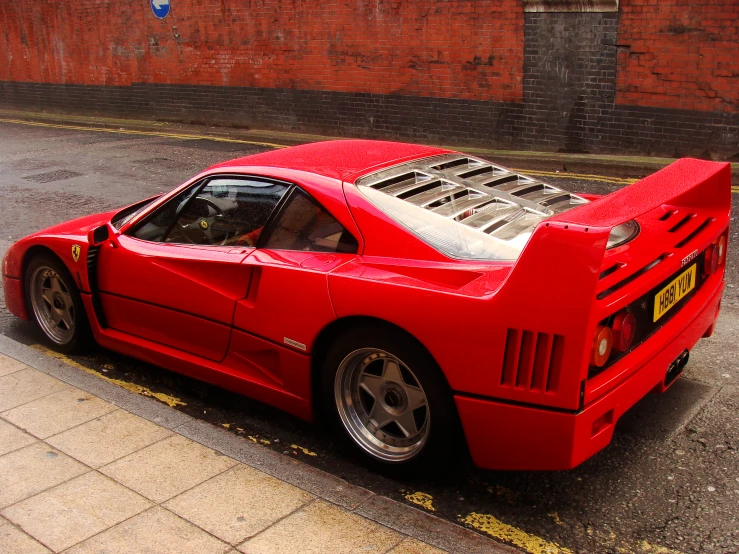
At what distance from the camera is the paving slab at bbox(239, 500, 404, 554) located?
3107 millimetres

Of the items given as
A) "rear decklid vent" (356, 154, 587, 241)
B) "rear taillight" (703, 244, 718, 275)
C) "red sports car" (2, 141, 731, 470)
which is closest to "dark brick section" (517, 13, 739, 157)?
"rear decklid vent" (356, 154, 587, 241)

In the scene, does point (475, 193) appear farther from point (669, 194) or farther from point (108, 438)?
point (108, 438)

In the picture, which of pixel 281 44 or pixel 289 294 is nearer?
pixel 289 294

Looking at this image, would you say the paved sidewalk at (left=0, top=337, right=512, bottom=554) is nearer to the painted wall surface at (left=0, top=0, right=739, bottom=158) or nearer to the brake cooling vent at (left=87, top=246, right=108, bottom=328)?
the brake cooling vent at (left=87, top=246, right=108, bottom=328)

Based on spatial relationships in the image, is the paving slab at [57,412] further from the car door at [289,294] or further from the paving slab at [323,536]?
the paving slab at [323,536]

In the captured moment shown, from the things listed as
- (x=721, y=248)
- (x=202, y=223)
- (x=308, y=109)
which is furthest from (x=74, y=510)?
(x=308, y=109)

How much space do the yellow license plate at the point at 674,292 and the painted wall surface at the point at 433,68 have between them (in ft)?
26.3

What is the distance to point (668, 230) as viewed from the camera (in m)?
3.79

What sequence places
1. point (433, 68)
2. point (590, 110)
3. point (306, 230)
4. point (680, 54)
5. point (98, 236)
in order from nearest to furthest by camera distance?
1. point (306, 230)
2. point (98, 236)
3. point (680, 54)
4. point (590, 110)
5. point (433, 68)

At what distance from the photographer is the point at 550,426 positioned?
316cm

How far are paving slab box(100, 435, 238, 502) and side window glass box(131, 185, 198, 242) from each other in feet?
4.24

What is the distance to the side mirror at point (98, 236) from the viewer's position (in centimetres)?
487

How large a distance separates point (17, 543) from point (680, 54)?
34.6ft

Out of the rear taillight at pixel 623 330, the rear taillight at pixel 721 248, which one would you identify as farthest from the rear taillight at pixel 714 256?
the rear taillight at pixel 623 330
